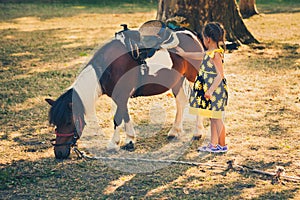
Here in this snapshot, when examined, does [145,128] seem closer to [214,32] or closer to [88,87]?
[88,87]

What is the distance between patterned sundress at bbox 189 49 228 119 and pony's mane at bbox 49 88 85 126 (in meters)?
1.30

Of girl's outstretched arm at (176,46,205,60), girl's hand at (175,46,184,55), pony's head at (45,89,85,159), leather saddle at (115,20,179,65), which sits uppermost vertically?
leather saddle at (115,20,179,65)

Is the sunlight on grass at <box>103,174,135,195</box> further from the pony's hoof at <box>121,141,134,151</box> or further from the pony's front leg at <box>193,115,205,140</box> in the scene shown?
the pony's front leg at <box>193,115,205,140</box>

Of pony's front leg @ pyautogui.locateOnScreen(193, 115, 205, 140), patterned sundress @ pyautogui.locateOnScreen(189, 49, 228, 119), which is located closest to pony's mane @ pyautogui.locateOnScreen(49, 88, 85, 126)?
patterned sundress @ pyautogui.locateOnScreen(189, 49, 228, 119)

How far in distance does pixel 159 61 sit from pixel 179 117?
823 mm

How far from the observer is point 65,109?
16.2ft

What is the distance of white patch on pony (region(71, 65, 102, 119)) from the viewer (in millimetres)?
5082

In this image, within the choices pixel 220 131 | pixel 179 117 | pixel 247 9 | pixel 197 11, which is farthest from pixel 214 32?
pixel 247 9

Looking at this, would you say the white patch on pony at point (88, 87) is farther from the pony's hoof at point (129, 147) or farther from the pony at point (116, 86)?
the pony's hoof at point (129, 147)

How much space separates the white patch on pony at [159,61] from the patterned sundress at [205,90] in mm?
374

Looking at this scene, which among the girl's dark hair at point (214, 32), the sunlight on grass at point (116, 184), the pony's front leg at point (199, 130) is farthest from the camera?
the pony's front leg at point (199, 130)

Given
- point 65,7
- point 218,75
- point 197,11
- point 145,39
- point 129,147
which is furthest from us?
point 65,7

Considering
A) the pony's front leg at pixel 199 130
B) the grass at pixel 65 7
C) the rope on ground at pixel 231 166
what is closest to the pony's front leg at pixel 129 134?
the rope on ground at pixel 231 166

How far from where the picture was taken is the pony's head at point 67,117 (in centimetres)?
493
